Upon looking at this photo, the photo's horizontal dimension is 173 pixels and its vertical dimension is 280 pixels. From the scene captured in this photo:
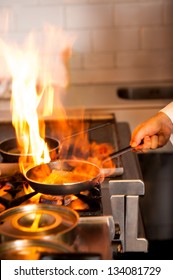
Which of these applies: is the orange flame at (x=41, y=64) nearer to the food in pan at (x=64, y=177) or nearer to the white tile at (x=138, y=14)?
the white tile at (x=138, y=14)

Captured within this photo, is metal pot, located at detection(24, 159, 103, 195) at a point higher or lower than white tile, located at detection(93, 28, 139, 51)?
lower

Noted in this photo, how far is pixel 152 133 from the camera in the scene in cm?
151

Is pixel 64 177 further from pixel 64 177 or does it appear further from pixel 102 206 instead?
pixel 102 206

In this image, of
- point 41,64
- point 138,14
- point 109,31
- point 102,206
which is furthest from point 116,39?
point 102,206

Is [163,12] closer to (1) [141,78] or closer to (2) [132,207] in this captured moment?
(1) [141,78]

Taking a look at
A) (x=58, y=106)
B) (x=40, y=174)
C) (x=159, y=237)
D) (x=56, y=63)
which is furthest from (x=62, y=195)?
(x=56, y=63)

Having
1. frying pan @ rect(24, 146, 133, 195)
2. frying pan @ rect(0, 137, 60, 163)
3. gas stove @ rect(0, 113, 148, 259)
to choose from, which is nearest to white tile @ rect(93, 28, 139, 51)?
gas stove @ rect(0, 113, 148, 259)

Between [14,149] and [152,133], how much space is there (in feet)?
1.40

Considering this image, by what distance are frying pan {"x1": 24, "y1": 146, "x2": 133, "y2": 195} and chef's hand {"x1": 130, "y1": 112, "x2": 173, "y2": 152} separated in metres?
0.09

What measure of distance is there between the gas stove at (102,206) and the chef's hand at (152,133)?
0.05m

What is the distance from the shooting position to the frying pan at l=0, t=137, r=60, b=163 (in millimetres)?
1416

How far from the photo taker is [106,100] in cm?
215

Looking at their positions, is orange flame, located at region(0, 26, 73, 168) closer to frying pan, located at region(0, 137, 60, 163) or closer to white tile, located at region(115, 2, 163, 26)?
white tile, located at region(115, 2, 163, 26)

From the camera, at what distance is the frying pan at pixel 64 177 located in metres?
1.14
